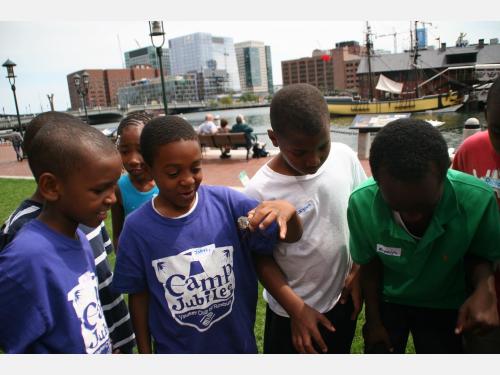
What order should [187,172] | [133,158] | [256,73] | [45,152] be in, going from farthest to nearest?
[256,73], [133,158], [187,172], [45,152]

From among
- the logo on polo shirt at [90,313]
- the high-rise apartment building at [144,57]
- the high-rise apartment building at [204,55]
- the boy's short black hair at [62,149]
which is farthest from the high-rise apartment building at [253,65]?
the logo on polo shirt at [90,313]

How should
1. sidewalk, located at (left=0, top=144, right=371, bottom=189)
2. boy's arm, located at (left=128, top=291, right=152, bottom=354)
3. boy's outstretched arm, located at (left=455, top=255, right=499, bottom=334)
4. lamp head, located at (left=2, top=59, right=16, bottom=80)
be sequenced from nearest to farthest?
boy's outstretched arm, located at (left=455, top=255, right=499, bottom=334), boy's arm, located at (left=128, top=291, right=152, bottom=354), sidewalk, located at (left=0, top=144, right=371, bottom=189), lamp head, located at (left=2, top=59, right=16, bottom=80)

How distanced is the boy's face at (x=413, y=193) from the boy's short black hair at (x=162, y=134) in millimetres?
834

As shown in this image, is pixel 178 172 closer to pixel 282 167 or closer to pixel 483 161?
pixel 282 167

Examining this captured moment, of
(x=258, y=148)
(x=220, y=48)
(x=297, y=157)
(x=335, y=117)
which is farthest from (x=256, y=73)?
(x=297, y=157)

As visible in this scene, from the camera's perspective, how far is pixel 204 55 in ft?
573

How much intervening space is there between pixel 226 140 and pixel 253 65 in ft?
562

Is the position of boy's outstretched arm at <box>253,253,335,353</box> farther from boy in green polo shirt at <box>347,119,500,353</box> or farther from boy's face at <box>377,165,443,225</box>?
boy's face at <box>377,165,443,225</box>

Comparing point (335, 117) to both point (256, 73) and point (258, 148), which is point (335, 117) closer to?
point (258, 148)

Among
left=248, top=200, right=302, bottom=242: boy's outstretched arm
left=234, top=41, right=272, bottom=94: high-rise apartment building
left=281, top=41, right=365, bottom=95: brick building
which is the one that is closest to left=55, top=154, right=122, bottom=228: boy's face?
left=248, top=200, right=302, bottom=242: boy's outstretched arm

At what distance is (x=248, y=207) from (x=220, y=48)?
188 m

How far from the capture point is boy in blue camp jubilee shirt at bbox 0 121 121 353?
1389mm

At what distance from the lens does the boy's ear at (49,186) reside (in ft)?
5.12

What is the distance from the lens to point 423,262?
166 cm
